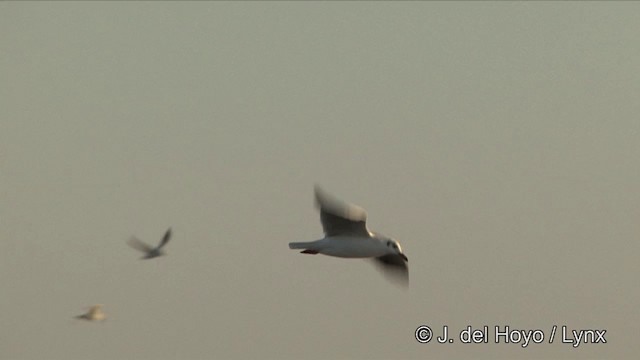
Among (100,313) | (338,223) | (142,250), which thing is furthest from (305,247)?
(142,250)

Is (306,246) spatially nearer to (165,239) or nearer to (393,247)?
(393,247)

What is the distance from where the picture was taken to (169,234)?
77.4 metres

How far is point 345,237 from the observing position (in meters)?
54.4

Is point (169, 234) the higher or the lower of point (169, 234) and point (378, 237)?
the higher

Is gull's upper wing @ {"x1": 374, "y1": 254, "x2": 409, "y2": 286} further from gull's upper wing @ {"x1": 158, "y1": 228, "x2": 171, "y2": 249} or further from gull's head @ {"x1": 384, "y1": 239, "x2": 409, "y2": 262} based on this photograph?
gull's upper wing @ {"x1": 158, "y1": 228, "x2": 171, "y2": 249}

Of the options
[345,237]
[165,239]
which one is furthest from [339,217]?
[165,239]

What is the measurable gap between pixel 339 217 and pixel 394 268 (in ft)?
17.2

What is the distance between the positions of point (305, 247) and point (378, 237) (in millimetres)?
2522

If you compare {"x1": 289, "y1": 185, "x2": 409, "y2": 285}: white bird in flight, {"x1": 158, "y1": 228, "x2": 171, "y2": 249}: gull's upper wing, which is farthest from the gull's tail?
{"x1": 158, "y1": 228, "x2": 171, "y2": 249}: gull's upper wing

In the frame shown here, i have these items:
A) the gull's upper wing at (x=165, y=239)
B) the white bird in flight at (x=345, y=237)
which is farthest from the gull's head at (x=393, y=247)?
the gull's upper wing at (x=165, y=239)

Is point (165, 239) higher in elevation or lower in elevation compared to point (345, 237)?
higher

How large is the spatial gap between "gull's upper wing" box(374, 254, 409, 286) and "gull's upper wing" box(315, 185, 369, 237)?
138 inches

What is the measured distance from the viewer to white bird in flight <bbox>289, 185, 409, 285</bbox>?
53.2 meters

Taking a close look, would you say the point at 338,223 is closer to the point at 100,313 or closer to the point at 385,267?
the point at 385,267
